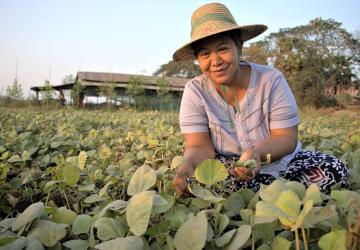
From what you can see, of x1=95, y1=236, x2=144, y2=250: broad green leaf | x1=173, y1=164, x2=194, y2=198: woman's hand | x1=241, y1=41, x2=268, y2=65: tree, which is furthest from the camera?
x1=241, y1=41, x2=268, y2=65: tree

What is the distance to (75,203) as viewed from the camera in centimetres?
147

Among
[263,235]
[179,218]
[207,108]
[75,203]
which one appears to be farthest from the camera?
[207,108]

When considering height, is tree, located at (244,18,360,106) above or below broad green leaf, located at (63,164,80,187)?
above

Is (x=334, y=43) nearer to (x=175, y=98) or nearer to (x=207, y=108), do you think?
(x=175, y=98)

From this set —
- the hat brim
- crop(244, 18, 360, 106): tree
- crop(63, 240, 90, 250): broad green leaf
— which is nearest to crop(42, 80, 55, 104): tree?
crop(244, 18, 360, 106): tree

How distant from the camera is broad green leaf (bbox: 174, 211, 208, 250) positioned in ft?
2.43

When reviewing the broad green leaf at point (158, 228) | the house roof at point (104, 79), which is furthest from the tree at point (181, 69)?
the broad green leaf at point (158, 228)

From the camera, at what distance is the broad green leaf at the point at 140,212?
77 centimetres

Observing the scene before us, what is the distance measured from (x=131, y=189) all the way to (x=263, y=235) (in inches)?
14.3

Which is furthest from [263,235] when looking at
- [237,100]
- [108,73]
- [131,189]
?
[108,73]

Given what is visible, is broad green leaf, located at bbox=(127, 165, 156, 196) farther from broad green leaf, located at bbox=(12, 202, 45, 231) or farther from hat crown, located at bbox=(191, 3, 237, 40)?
hat crown, located at bbox=(191, 3, 237, 40)

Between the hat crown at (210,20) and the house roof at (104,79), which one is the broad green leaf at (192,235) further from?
the house roof at (104,79)

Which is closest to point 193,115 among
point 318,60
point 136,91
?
point 136,91

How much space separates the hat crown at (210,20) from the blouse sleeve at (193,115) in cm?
33
